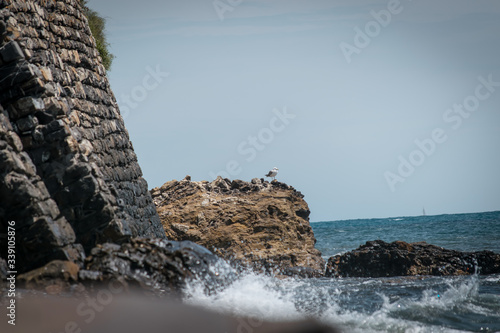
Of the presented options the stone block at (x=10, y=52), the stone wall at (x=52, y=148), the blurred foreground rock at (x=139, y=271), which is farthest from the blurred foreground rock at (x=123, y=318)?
the stone block at (x=10, y=52)

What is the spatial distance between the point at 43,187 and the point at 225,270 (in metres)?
2.56

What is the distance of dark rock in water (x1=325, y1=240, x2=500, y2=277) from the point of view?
11695 millimetres

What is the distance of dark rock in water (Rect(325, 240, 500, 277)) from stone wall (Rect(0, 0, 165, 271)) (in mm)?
5287

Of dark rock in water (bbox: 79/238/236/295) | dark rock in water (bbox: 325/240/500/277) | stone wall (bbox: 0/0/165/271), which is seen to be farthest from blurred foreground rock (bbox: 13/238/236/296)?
dark rock in water (bbox: 325/240/500/277)

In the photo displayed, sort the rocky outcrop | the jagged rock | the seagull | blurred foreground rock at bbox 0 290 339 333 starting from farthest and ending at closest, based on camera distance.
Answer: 1. the seagull
2. the rocky outcrop
3. the jagged rock
4. blurred foreground rock at bbox 0 290 339 333

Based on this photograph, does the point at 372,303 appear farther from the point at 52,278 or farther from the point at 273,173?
the point at 273,173

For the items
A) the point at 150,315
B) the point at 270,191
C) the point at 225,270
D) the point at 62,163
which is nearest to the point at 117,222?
the point at 62,163

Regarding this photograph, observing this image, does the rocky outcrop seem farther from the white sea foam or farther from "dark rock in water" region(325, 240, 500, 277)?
the white sea foam

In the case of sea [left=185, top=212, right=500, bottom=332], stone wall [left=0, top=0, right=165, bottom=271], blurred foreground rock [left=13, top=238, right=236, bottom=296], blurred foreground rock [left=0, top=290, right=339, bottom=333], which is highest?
stone wall [left=0, top=0, right=165, bottom=271]

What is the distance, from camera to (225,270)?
7.11 m

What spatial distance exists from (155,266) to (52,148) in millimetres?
2176

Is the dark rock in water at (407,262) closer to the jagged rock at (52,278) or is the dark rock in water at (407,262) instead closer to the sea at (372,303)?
the sea at (372,303)

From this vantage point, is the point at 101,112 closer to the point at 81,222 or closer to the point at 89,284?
the point at 81,222

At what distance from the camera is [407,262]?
11867 millimetres
